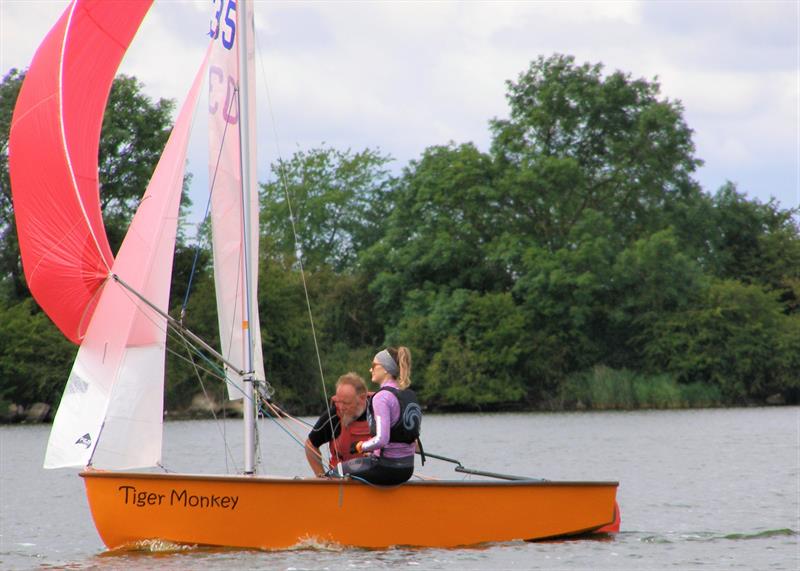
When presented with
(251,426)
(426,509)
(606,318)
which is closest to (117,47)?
(251,426)

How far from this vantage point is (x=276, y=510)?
10523mm

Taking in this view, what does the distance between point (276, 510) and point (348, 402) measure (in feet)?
3.27

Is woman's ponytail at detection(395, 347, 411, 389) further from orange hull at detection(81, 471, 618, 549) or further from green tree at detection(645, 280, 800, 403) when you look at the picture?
green tree at detection(645, 280, 800, 403)

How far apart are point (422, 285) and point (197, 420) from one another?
11.8 metres

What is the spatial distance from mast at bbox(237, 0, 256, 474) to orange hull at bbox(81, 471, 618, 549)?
505 millimetres

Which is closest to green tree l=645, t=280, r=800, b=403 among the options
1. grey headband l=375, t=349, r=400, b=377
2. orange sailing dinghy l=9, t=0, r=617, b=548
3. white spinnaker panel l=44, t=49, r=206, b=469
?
orange sailing dinghy l=9, t=0, r=617, b=548

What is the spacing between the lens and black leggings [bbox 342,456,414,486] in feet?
34.0

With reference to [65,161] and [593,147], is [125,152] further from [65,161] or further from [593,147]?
[65,161]

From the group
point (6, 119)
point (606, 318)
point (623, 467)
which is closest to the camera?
point (623, 467)

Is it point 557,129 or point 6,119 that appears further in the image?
point 557,129

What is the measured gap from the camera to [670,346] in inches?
1726

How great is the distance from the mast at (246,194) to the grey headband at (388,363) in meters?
1.24

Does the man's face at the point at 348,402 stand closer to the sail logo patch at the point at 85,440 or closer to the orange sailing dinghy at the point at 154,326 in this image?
the orange sailing dinghy at the point at 154,326

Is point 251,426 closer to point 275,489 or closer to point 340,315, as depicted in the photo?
point 275,489
